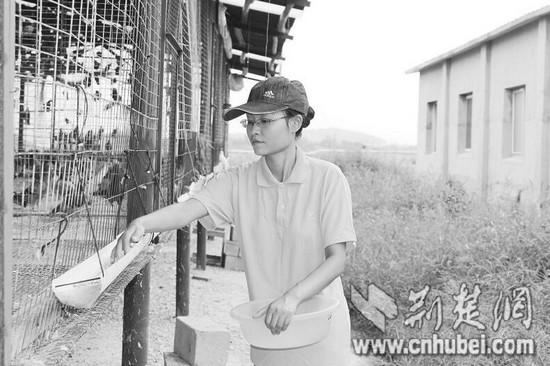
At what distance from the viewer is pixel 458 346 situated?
15.0ft

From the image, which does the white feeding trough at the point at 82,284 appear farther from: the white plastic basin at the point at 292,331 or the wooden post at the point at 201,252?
the wooden post at the point at 201,252

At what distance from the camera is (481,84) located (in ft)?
45.6

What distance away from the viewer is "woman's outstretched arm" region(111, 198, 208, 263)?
2.05m

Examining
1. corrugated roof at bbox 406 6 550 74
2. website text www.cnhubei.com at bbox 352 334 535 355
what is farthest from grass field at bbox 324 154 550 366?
corrugated roof at bbox 406 6 550 74

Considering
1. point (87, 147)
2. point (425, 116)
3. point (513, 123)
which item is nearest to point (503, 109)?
point (513, 123)

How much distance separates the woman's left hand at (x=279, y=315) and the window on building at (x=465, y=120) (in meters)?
14.7

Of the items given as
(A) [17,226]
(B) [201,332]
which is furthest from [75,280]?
(B) [201,332]

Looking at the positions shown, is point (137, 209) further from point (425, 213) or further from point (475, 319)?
point (425, 213)

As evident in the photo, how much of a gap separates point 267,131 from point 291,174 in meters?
0.18

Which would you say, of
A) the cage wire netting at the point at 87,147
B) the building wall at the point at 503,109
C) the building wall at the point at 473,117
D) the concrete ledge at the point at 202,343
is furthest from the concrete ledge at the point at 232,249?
the building wall at the point at 473,117

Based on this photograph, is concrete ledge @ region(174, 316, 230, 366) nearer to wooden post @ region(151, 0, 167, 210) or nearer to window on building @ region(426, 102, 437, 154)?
wooden post @ region(151, 0, 167, 210)

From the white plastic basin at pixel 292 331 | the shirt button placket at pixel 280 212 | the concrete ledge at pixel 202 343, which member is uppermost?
the shirt button placket at pixel 280 212

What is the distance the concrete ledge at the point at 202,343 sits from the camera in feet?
12.3

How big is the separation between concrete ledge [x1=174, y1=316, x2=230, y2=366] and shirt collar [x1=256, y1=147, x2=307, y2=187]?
1671mm
